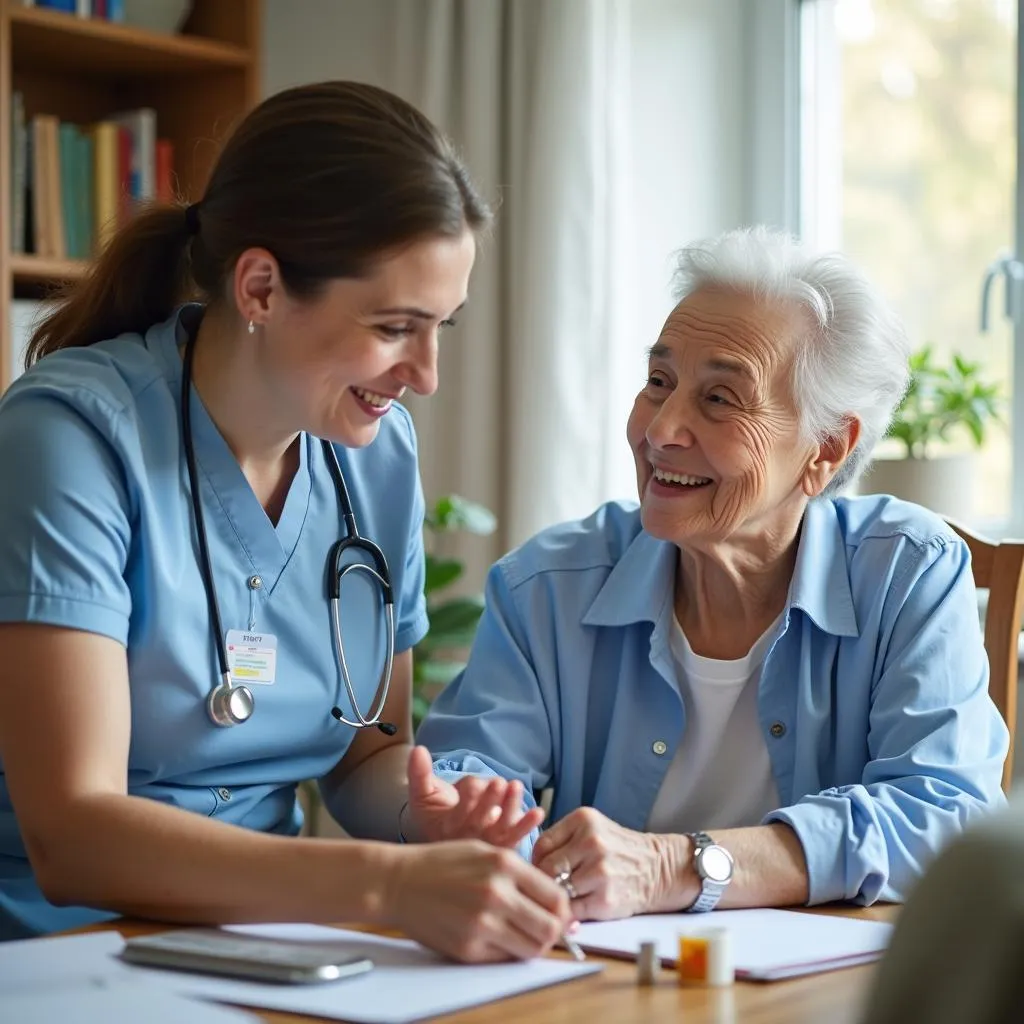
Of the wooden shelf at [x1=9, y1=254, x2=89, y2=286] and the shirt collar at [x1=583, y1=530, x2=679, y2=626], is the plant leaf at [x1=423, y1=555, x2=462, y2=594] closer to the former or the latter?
the wooden shelf at [x1=9, y1=254, x2=89, y2=286]

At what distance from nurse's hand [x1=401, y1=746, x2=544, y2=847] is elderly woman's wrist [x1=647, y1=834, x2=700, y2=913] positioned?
0.39ft

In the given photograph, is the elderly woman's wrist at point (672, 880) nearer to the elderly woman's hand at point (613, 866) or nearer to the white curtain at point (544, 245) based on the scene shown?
the elderly woman's hand at point (613, 866)

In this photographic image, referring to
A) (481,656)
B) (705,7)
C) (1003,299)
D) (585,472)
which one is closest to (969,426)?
(1003,299)

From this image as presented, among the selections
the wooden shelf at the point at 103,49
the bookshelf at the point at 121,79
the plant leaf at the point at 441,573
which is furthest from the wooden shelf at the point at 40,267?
the plant leaf at the point at 441,573

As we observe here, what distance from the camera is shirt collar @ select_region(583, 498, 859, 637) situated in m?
1.68

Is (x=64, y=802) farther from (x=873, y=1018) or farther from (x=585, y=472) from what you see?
(x=585, y=472)

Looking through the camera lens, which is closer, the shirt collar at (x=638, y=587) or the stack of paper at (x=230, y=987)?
the stack of paper at (x=230, y=987)

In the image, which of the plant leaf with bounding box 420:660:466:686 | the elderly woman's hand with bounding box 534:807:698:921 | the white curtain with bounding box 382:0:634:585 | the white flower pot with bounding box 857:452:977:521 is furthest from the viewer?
the white curtain with bounding box 382:0:634:585

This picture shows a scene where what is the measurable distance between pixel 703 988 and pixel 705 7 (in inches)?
97.5

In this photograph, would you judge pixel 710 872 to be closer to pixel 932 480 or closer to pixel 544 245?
pixel 932 480

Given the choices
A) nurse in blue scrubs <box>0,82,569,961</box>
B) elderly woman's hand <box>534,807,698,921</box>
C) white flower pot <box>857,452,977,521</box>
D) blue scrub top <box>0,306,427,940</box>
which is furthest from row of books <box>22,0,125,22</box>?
elderly woman's hand <box>534,807,698,921</box>

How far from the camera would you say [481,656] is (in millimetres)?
1774

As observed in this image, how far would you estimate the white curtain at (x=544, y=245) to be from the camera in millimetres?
2939

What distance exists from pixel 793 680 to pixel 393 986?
0.74 meters
